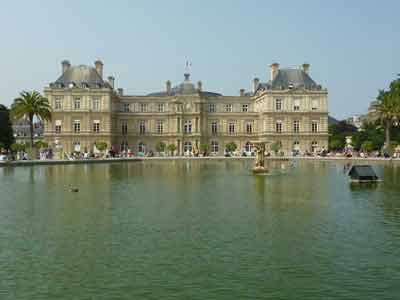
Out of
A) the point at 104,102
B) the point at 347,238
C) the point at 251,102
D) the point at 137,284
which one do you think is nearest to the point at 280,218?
the point at 347,238

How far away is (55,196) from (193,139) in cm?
6226

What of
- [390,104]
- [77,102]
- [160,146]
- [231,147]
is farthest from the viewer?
[231,147]

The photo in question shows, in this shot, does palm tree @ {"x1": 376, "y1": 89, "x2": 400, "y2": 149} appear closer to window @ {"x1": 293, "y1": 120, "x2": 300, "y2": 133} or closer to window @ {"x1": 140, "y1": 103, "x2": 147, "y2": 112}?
window @ {"x1": 293, "y1": 120, "x2": 300, "y2": 133}

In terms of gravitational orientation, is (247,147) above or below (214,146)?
below

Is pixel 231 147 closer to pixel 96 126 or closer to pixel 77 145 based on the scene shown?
pixel 96 126

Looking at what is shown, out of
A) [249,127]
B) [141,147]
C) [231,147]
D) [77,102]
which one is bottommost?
[231,147]

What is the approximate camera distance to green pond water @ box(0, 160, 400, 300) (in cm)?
940

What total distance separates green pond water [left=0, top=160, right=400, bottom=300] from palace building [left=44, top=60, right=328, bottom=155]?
192 ft

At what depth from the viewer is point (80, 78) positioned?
79.6 meters

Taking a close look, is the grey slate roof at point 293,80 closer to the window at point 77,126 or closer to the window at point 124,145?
the window at point 124,145

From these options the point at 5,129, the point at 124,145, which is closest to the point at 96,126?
the point at 124,145

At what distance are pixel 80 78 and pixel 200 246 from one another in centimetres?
7093

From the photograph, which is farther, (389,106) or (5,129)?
(5,129)

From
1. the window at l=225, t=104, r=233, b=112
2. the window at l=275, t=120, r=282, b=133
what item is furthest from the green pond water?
the window at l=225, t=104, r=233, b=112
